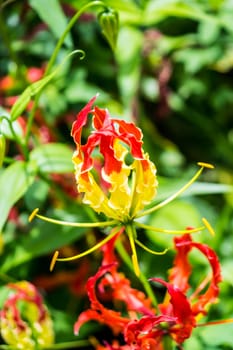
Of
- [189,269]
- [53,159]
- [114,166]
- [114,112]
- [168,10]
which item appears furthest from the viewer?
[114,112]

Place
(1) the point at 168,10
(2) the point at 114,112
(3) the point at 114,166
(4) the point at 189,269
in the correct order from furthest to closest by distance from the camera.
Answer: (2) the point at 114,112 → (1) the point at 168,10 → (4) the point at 189,269 → (3) the point at 114,166

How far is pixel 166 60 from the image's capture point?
6.77 ft

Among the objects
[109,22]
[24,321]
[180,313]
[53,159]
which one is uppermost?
[109,22]

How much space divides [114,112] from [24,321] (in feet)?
2.01

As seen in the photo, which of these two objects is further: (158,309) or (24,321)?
(24,321)

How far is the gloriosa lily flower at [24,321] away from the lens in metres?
1.35

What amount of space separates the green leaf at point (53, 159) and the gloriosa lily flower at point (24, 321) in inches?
9.4

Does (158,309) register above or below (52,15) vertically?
below

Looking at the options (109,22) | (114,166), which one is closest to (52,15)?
(109,22)

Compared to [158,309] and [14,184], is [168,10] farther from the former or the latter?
[158,309]

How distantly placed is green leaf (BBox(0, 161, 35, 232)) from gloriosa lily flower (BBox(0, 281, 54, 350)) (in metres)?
0.22

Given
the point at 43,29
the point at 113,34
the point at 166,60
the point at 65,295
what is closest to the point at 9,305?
the point at 65,295

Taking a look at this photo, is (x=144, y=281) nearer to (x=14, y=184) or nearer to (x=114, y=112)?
(x=14, y=184)

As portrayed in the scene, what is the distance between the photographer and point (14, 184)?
132 cm
